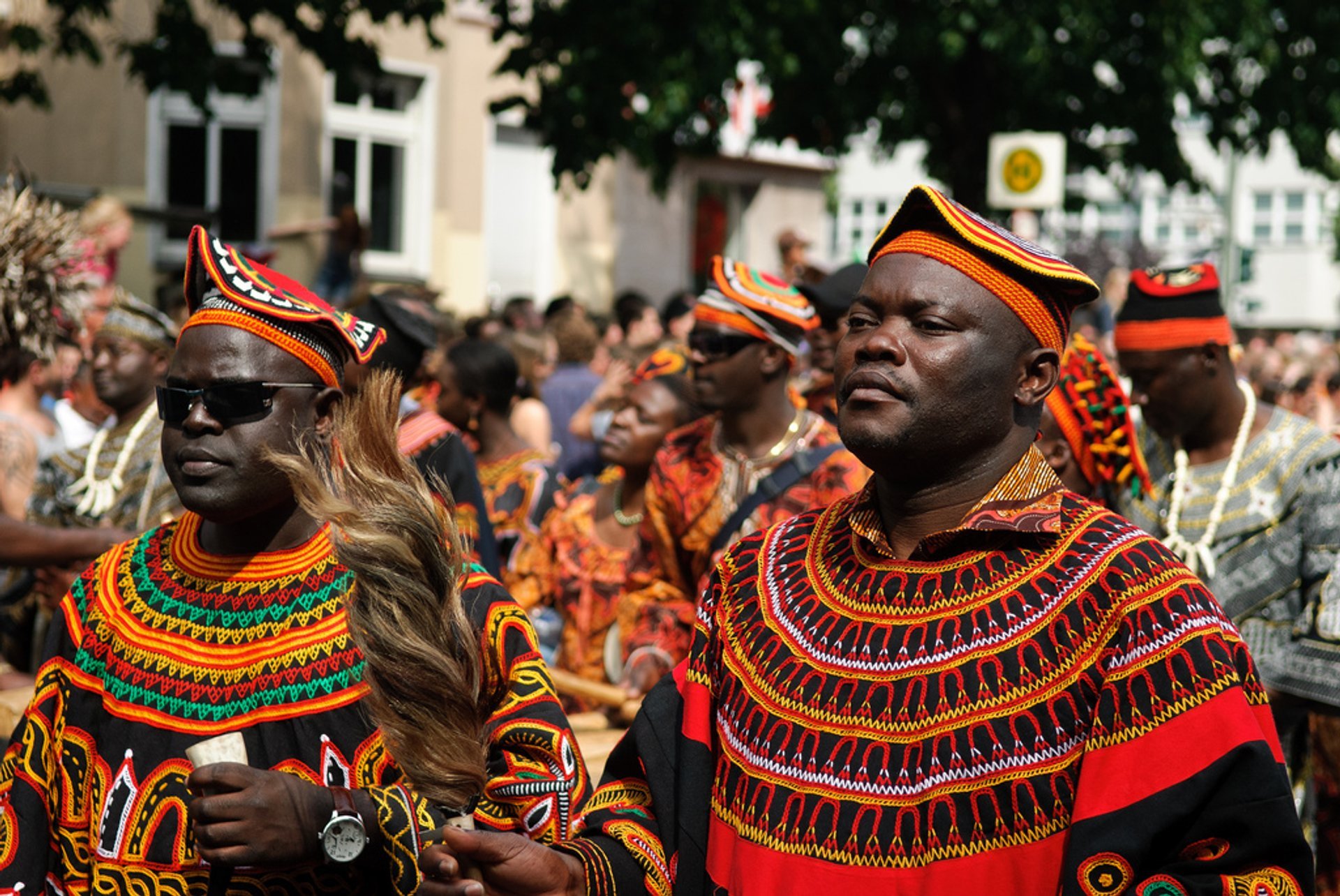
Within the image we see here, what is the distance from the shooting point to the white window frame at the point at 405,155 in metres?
17.9

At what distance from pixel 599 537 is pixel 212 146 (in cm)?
1217

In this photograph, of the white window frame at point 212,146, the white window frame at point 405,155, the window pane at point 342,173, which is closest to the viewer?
the white window frame at point 212,146

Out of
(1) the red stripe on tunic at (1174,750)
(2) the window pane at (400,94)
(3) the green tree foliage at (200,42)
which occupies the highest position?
(2) the window pane at (400,94)

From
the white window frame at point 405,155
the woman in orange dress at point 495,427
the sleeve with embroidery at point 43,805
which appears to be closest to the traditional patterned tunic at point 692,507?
the woman in orange dress at point 495,427

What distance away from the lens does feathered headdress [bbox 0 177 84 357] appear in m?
5.05

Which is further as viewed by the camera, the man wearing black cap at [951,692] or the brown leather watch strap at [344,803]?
the brown leather watch strap at [344,803]

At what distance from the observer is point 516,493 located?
704 centimetres

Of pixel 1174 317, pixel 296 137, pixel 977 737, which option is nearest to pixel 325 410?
pixel 977 737

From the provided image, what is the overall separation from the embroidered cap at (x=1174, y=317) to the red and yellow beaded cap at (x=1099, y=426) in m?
0.14

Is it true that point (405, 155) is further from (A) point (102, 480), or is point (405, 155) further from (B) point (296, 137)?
(A) point (102, 480)

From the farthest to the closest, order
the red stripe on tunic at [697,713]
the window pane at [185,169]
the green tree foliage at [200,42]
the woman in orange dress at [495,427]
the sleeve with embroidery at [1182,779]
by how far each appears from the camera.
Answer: the window pane at [185,169] < the green tree foliage at [200,42] < the woman in orange dress at [495,427] < the red stripe on tunic at [697,713] < the sleeve with embroidery at [1182,779]

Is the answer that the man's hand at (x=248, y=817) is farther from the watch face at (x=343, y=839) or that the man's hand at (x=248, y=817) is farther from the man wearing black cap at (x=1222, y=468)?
the man wearing black cap at (x=1222, y=468)

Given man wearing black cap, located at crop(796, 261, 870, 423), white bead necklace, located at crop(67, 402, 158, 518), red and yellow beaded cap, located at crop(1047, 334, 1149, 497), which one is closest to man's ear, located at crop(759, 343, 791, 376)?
man wearing black cap, located at crop(796, 261, 870, 423)

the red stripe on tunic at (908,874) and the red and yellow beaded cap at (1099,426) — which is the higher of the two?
the red and yellow beaded cap at (1099,426)
